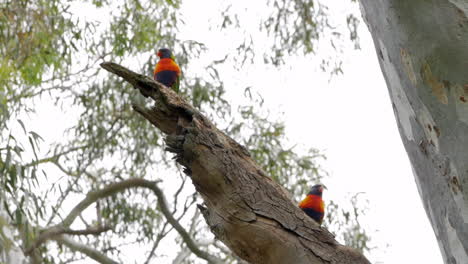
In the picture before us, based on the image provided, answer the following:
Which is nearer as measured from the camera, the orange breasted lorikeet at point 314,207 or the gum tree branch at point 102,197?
the orange breasted lorikeet at point 314,207

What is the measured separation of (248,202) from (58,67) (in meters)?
4.81

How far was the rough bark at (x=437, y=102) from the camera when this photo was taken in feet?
3.68

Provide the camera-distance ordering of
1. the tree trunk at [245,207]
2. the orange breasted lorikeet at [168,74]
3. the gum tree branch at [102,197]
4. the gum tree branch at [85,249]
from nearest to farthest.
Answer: the tree trunk at [245,207] < the orange breasted lorikeet at [168,74] < the gum tree branch at [102,197] < the gum tree branch at [85,249]

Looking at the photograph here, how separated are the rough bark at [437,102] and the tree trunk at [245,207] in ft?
1.39

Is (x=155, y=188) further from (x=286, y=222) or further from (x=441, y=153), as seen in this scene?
(x=441, y=153)

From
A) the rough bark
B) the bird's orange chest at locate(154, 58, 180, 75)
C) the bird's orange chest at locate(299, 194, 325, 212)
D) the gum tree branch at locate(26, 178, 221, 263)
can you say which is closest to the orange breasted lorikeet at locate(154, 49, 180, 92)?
the bird's orange chest at locate(154, 58, 180, 75)

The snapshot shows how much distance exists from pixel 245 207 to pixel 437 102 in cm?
62

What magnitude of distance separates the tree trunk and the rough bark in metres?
0.42

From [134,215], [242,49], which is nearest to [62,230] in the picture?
[134,215]

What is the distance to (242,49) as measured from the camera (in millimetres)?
6406

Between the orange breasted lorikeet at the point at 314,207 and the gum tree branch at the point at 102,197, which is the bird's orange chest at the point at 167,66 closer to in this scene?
the orange breasted lorikeet at the point at 314,207

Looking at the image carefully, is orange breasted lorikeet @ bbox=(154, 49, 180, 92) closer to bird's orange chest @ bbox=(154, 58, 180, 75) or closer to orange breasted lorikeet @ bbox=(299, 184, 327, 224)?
bird's orange chest @ bbox=(154, 58, 180, 75)

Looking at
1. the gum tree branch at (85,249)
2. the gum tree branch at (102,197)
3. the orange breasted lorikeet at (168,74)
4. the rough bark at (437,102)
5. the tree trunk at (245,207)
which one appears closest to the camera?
the rough bark at (437,102)

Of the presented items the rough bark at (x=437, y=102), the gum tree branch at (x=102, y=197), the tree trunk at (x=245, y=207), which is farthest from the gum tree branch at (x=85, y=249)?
the rough bark at (x=437, y=102)
